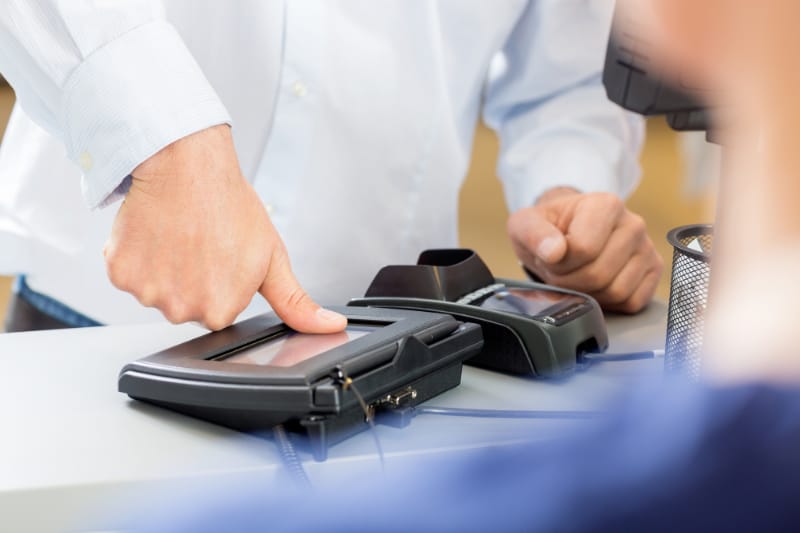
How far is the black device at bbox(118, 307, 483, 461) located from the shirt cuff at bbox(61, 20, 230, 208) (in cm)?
17

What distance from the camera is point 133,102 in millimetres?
739

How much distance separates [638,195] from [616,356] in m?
3.95

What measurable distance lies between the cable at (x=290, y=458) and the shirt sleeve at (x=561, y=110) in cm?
71

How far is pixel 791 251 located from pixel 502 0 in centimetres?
85

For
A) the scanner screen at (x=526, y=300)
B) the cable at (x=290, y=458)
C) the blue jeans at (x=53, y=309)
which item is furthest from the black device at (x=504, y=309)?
the blue jeans at (x=53, y=309)

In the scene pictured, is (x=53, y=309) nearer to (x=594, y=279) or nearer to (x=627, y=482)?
(x=594, y=279)

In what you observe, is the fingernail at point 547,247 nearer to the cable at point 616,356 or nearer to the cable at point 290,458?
the cable at point 616,356

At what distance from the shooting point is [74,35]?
29.5 inches

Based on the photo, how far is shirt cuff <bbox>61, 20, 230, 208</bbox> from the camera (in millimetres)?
727

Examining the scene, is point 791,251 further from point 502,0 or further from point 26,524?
point 502,0

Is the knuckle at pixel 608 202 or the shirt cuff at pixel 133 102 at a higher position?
the shirt cuff at pixel 133 102

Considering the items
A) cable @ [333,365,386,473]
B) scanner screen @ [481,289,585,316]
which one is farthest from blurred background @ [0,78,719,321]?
cable @ [333,365,386,473]

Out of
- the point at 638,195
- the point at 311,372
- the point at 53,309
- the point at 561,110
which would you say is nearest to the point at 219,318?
the point at 311,372

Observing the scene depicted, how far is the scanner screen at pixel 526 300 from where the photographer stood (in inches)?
29.1
